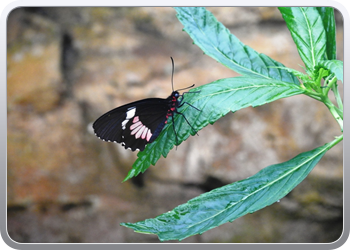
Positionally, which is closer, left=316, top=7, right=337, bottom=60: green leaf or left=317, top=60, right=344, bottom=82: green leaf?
left=317, top=60, right=344, bottom=82: green leaf

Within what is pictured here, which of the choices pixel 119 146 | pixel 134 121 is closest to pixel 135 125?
pixel 134 121

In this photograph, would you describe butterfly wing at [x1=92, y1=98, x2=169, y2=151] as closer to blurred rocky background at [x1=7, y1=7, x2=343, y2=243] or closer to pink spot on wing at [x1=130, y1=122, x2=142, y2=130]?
pink spot on wing at [x1=130, y1=122, x2=142, y2=130]

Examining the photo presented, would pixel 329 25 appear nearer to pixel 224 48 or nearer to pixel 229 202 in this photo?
pixel 224 48

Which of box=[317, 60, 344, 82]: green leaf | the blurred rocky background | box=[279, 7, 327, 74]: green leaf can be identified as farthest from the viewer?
the blurred rocky background

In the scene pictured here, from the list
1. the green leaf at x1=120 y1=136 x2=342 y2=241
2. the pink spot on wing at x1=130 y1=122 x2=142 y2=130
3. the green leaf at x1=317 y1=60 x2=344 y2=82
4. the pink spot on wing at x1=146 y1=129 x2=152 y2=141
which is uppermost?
the pink spot on wing at x1=130 y1=122 x2=142 y2=130

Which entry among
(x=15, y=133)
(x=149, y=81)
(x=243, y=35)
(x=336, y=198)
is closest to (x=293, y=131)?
(x=336, y=198)

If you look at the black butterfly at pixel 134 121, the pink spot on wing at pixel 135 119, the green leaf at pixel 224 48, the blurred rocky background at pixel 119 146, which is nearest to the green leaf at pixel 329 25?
the green leaf at pixel 224 48

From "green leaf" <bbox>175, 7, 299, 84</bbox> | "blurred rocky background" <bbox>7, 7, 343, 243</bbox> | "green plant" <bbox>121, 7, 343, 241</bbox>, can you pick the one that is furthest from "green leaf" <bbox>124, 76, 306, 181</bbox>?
"blurred rocky background" <bbox>7, 7, 343, 243</bbox>

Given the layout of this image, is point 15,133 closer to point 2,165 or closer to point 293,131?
point 2,165

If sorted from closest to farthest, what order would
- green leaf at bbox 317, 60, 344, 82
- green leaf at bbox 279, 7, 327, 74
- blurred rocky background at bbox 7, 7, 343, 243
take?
green leaf at bbox 317, 60, 344, 82, green leaf at bbox 279, 7, 327, 74, blurred rocky background at bbox 7, 7, 343, 243
